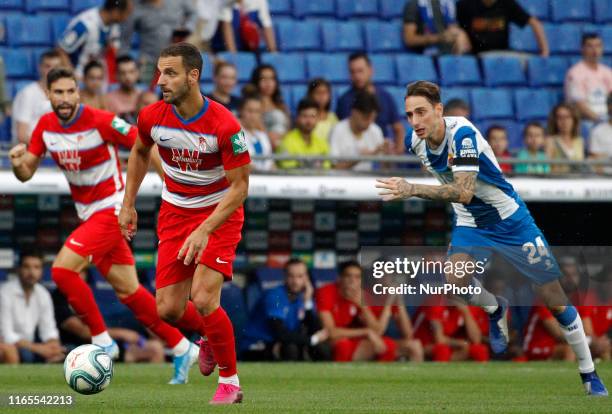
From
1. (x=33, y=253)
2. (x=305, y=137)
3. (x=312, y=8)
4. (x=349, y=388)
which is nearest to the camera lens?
(x=349, y=388)

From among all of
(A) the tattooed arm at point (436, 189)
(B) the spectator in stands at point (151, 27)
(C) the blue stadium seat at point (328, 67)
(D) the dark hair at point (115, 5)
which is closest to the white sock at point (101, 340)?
(A) the tattooed arm at point (436, 189)

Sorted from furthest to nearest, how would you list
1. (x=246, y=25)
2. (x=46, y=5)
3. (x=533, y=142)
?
(x=46, y=5) < (x=246, y=25) < (x=533, y=142)

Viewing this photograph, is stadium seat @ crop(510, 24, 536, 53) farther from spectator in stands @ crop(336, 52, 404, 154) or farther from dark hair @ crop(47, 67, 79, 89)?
dark hair @ crop(47, 67, 79, 89)

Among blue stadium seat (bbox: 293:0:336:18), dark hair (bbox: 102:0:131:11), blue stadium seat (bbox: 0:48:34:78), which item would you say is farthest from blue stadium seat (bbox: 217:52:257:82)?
blue stadium seat (bbox: 0:48:34:78)

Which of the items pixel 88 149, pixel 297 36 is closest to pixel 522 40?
pixel 297 36

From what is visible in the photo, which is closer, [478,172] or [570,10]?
[478,172]

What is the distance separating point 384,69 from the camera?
51.9 feet

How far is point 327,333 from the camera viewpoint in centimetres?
1298

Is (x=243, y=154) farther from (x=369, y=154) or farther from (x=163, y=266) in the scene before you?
(x=369, y=154)

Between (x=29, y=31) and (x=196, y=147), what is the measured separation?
7977 millimetres

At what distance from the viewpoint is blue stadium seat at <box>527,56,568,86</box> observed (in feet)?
53.2

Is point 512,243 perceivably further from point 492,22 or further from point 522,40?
point 522,40

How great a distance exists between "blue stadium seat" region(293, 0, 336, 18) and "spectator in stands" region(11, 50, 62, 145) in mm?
4672

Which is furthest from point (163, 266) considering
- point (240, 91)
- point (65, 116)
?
point (240, 91)
